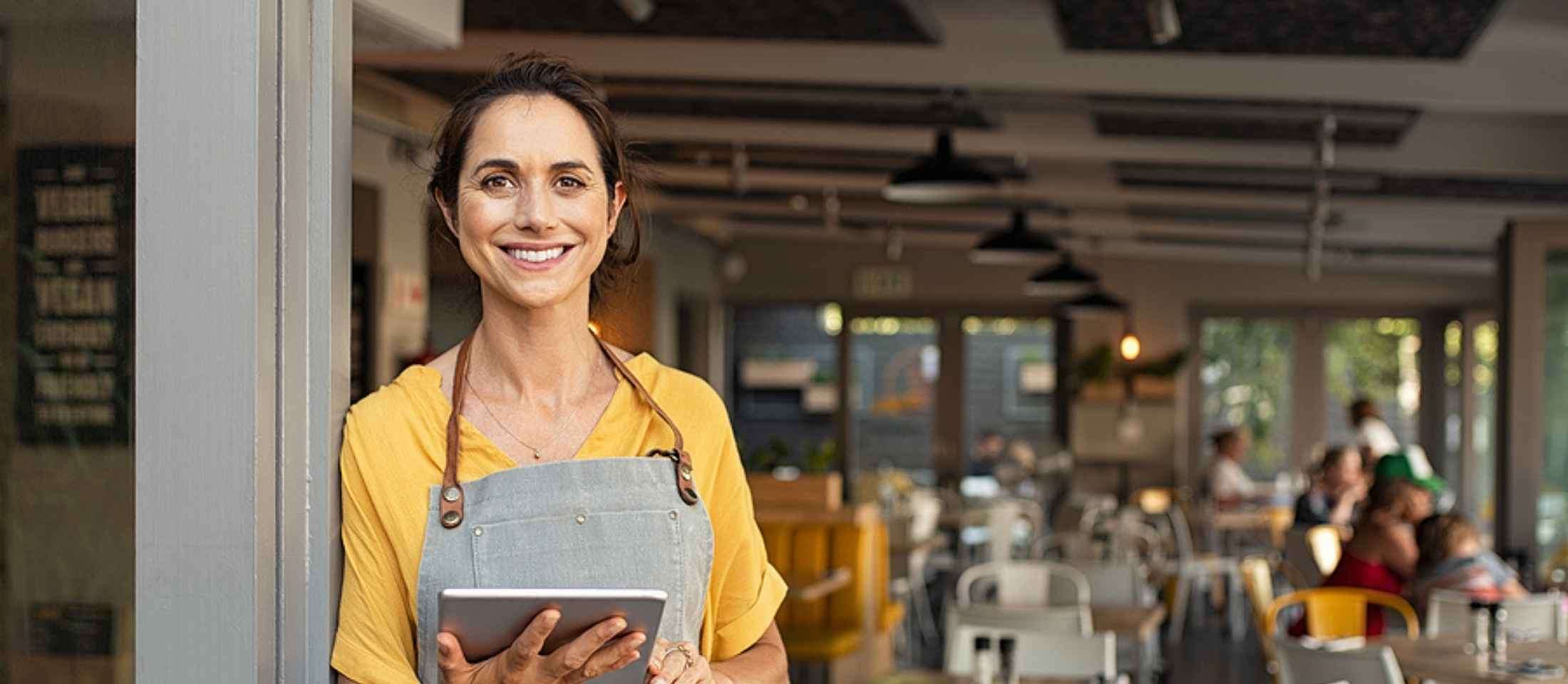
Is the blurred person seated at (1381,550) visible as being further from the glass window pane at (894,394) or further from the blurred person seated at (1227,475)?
the glass window pane at (894,394)

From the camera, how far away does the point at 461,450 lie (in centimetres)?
201

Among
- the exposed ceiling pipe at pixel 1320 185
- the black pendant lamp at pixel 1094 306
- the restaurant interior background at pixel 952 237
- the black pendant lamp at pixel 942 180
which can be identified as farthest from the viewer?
the black pendant lamp at pixel 1094 306

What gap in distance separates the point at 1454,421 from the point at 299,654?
693 inches

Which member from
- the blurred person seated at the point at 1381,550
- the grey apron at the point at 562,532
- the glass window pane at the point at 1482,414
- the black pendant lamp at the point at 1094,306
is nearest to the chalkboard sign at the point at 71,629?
the grey apron at the point at 562,532

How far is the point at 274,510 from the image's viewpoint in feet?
6.35

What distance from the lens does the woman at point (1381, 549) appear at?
27.0ft

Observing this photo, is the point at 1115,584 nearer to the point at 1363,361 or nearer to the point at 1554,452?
the point at 1554,452

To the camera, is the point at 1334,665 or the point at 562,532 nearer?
the point at 562,532

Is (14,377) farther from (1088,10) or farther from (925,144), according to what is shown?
(925,144)

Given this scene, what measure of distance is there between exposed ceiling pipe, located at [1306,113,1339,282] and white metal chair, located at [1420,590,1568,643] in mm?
2677

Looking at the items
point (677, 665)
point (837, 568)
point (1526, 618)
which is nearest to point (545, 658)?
point (677, 665)

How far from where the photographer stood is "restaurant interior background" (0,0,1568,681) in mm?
1898

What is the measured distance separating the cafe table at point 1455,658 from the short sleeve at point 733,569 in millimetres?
4178

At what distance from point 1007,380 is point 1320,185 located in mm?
8504
